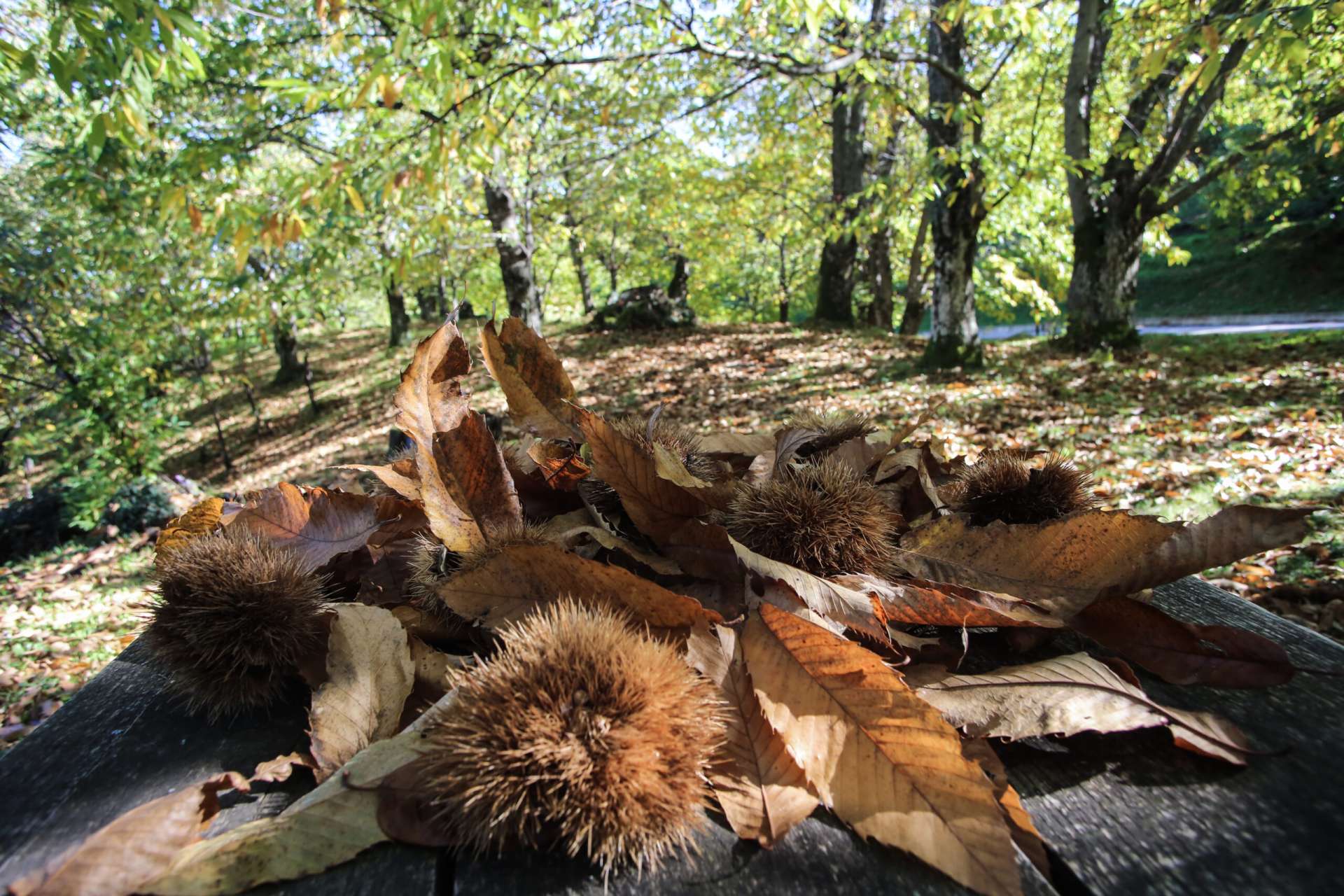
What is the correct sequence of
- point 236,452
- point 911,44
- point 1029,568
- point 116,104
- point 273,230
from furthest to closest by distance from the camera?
point 236,452
point 911,44
point 273,230
point 116,104
point 1029,568

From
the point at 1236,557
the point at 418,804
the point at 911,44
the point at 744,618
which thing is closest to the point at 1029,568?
the point at 1236,557

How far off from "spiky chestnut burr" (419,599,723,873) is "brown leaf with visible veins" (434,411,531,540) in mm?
277

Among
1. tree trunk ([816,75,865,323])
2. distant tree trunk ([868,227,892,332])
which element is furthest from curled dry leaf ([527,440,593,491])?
distant tree trunk ([868,227,892,332])

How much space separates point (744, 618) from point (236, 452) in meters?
15.8

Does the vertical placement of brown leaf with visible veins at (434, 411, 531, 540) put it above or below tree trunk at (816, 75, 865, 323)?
below

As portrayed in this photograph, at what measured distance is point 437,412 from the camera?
904 mm

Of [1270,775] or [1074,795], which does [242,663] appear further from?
[1270,775]

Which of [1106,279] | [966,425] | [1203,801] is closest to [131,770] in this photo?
[1203,801]

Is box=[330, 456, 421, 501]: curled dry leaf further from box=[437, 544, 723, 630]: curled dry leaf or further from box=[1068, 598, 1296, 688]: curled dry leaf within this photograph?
box=[1068, 598, 1296, 688]: curled dry leaf

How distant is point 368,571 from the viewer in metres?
1.01

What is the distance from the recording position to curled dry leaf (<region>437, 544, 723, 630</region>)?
0.75 meters

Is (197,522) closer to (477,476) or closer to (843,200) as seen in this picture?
(477,476)

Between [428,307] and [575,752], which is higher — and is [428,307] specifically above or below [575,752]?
above

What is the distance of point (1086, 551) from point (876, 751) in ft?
1.43
